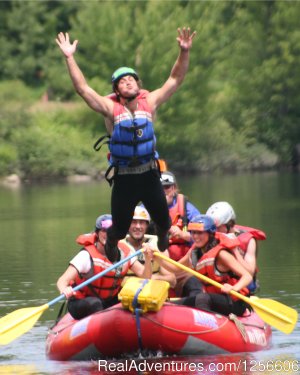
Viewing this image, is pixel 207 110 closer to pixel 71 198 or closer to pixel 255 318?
pixel 71 198

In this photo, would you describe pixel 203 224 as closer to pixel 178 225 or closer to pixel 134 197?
pixel 134 197

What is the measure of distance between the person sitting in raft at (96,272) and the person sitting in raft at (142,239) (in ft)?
0.62

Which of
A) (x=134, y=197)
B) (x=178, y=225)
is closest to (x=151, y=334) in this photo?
(x=134, y=197)

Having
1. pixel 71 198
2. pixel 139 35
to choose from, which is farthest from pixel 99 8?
pixel 71 198

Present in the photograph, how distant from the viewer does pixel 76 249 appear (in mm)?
19406

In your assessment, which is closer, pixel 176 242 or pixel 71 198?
pixel 176 242

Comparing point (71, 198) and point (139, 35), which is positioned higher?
point (139, 35)

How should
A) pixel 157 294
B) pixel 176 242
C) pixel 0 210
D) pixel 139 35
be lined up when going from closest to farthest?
pixel 157 294
pixel 176 242
pixel 0 210
pixel 139 35

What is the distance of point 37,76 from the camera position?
54.5 meters

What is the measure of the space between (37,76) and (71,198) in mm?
23826

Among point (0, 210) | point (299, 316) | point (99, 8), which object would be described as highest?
point (99, 8)

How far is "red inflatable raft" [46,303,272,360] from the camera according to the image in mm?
10445

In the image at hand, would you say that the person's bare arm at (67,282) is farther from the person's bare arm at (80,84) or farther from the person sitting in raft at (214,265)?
the person's bare arm at (80,84)

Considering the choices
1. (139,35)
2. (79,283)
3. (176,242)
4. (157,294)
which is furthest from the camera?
(139,35)
